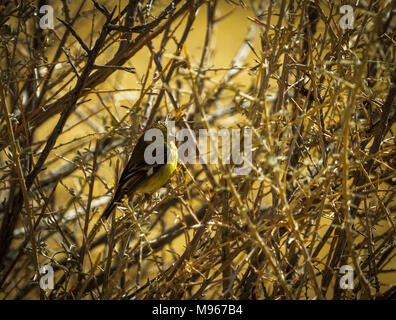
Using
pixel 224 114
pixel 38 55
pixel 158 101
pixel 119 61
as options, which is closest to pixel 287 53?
pixel 119 61

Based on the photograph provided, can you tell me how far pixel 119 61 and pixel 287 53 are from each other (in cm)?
102

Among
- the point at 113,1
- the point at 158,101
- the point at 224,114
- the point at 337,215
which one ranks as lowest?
the point at 337,215

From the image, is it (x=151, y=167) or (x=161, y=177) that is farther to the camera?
(x=151, y=167)

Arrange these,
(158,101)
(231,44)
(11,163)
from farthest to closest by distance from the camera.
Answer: (231,44) → (158,101) → (11,163)

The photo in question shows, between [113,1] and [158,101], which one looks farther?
[113,1]

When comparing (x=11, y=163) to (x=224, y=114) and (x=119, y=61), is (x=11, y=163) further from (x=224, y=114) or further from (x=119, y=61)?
(x=224, y=114)

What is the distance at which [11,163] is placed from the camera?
236 cm

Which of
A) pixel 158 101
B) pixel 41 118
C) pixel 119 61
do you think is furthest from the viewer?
pixel 158 101

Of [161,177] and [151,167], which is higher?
[151,167]

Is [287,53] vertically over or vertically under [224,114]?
under

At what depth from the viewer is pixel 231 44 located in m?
6.39

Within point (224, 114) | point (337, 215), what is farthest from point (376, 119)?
point (224, 114)
